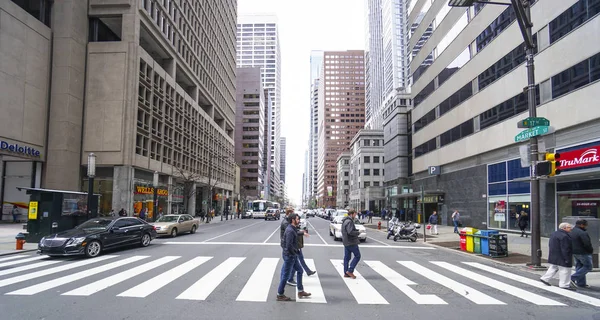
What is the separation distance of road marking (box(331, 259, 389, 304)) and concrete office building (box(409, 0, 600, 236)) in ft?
50.1

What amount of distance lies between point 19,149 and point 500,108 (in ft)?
122

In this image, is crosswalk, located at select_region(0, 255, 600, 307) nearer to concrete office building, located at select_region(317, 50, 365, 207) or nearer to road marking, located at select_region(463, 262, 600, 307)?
road marking, located at select_region(463, 262, 600, 307)

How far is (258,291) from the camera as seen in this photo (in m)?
7.99

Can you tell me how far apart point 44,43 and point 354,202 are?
80181 millimetres

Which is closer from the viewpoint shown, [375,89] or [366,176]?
[366,176]

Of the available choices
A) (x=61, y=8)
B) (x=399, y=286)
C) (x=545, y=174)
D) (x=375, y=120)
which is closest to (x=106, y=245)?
(x=399, y=286)

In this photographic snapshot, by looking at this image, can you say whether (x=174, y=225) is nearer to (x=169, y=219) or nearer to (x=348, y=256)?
(x=169, y=219)

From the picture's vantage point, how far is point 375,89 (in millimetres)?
105688

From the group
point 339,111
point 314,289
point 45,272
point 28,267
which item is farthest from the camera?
point 339,111

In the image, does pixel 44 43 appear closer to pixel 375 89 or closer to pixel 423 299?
pixel 423 299

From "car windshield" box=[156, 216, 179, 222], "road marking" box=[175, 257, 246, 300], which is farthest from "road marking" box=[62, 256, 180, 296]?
"car windshield" box=[156, 216, 179, 222]

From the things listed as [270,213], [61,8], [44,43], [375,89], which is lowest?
[270,213]

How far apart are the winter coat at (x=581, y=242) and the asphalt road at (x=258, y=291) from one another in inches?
37.5

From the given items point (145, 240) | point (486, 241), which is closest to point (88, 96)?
point (145, 240)
